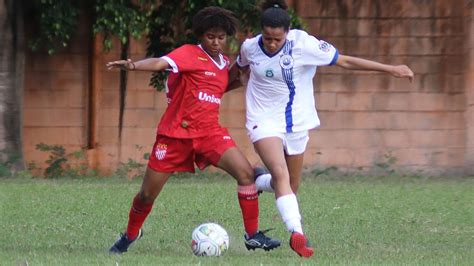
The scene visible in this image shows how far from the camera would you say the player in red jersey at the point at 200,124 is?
8.73 m

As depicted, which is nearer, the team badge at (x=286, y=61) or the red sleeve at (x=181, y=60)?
the red sleeve at (x=181, y=60)

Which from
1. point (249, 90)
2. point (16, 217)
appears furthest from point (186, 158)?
point (16, 217)

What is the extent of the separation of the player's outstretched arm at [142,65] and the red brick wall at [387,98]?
850cm

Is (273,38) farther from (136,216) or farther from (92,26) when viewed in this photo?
(92,26)

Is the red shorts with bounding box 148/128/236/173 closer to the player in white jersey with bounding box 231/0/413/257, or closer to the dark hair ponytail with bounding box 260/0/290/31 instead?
the player in white jersey with bounding box 231/0/413/257

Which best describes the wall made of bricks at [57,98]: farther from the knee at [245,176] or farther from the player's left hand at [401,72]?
the player's left hand at [401,72]

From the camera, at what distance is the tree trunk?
631 inches

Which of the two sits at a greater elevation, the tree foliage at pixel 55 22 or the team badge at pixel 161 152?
the tree foliage at pixel 55 22

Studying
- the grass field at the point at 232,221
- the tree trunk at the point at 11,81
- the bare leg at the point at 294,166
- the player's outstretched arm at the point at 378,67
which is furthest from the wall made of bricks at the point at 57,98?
the player's outstretched arm at the point at 378,67

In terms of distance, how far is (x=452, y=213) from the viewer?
498 inches

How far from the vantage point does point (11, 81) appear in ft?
52.9

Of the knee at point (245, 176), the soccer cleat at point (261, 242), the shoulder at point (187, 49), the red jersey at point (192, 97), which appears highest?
the shoulder at point (187, 49)

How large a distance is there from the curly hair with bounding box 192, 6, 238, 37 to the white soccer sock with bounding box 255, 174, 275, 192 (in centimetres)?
122

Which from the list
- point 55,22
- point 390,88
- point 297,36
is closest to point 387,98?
point 390,88
